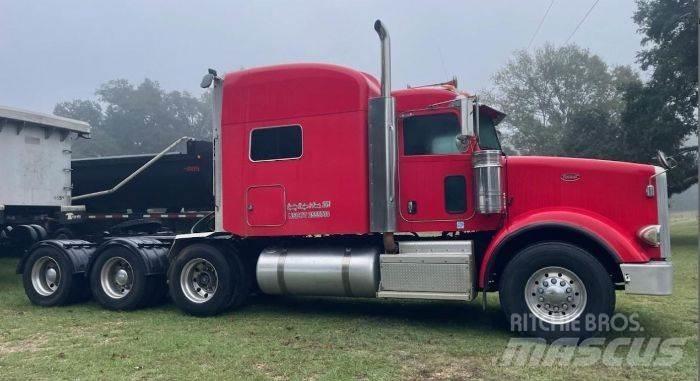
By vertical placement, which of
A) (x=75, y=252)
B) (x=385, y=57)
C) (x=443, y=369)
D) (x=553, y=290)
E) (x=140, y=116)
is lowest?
(x=443, y=369)

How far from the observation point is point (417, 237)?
7.80m

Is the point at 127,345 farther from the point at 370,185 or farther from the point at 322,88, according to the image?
the point at 322,88

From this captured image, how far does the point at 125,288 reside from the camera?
9.01 m

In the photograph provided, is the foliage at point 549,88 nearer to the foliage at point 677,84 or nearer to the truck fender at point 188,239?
the foliage at point 677,84

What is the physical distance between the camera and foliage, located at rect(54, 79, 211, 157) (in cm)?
7569

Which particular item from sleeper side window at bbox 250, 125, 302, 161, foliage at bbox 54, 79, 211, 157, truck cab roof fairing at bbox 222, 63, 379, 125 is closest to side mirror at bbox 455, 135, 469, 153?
truck cab roof fairing at bbox 222, 63, 379, 125

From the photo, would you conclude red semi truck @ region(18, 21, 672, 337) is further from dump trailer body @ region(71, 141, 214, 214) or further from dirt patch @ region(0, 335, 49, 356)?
dump trailer body @ region(71, 141, 214, 214)

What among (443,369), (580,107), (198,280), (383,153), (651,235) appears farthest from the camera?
(580,107)

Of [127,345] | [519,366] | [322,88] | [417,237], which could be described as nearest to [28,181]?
[127,345]

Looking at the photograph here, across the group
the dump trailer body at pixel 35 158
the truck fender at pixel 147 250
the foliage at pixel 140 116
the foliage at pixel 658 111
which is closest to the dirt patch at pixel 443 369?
the truck fender at pixel 147 250

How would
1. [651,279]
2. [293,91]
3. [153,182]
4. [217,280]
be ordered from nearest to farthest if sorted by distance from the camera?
1. [651,279]
2. [293,91]
3. [217,280]
4. [153,182]

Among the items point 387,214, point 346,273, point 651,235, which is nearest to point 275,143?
point 387,214

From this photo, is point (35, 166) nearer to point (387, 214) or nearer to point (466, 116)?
point (387, 214)

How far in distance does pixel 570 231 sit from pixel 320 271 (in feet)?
10.5
